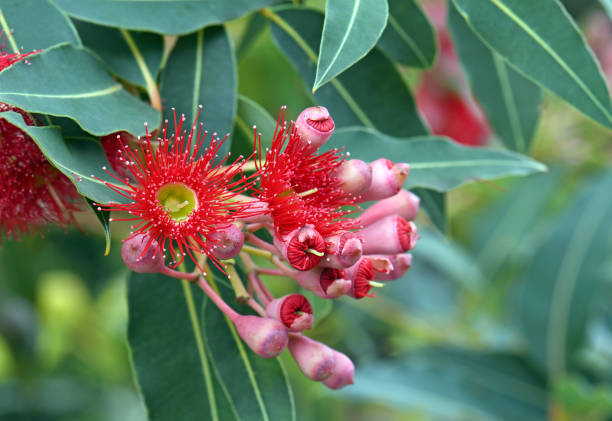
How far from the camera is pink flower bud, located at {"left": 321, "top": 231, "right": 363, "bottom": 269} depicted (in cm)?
73

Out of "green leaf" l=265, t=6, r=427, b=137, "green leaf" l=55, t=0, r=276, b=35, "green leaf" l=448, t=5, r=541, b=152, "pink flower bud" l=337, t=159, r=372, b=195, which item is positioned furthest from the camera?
"green leaf" l=448, t=5, r=541, b=152

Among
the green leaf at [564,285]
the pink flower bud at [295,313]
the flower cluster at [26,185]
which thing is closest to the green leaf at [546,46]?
the pink flower bud at [295,313]

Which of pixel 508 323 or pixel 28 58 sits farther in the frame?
pixel 508 323

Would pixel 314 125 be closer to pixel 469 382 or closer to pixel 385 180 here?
pixel 385 180

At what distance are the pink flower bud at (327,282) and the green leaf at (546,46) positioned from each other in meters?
0.41

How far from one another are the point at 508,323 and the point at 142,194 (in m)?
1.60

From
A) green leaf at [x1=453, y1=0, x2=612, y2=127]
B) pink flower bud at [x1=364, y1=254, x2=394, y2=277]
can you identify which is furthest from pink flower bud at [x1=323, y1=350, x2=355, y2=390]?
green leaf at [x1=453, y1=0, x2=612, y2=127]

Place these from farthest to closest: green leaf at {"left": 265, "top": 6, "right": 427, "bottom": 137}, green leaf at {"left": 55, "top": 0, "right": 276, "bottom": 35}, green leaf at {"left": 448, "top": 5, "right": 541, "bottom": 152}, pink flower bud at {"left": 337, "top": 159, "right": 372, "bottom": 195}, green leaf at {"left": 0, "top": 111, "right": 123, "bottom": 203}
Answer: green leaf at {"left": 448, "top": 5, "right": 541, "bottom": 152}, green leaf at {"left": 265, "top": 6, "right": 427, "bottom": 137}, green leaf at {"left": 55, "top": 0, "right": 276, "bottom": 35}, pink flower bud at {"left": 337, "top": 159, "right": 372, "bottom": 195}, green leaf at {"left": 0, "top": 111, "right": 123, "bottom": 203}

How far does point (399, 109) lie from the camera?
1.14 m

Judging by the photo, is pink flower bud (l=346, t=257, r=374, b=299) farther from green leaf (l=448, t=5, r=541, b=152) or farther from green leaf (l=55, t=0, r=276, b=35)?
green leaf (l=448, t=5, r=541, b=152)

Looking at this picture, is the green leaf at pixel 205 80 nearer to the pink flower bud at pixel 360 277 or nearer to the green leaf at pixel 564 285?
the pink flower bud at pixel 360 277

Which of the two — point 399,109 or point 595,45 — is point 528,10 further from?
point 595,45

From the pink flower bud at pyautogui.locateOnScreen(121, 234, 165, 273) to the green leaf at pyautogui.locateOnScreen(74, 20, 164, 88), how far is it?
0.29 meters

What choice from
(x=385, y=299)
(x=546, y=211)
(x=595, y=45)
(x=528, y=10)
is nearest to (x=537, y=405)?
(x=385, y=299)
